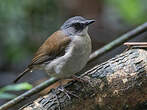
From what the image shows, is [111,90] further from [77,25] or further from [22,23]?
[22,23]

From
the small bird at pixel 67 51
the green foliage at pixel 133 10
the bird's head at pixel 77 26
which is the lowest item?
the green foliage at pixel 133 10

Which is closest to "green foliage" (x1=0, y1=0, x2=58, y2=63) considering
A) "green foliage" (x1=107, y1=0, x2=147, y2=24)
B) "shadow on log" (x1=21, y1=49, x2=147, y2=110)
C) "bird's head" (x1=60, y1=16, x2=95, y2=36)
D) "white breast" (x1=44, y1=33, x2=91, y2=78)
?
"green foliage" (x1=107, y1=0, x2=147, y2=24)

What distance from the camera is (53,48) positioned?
154 inches

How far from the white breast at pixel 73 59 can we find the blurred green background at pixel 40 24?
97.4 inches

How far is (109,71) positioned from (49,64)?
900mm

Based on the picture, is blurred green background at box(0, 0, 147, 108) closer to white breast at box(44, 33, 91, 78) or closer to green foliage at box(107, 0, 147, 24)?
green foliage at box(107, 0, 147, 24)

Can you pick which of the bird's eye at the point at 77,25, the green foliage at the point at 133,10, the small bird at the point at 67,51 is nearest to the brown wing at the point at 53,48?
the small bird at the point at 67,51

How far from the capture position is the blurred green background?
630 cm

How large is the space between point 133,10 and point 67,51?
380 centimetres

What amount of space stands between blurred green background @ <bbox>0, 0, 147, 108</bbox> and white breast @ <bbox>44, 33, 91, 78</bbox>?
2474 millimetres

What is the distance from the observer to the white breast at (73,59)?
145 inches

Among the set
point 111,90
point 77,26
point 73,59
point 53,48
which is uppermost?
point 77,26

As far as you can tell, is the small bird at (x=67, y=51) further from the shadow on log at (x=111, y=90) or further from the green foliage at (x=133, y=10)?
the green foliage at (x=133, y=10)

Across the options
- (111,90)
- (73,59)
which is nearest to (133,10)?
(73,59)
